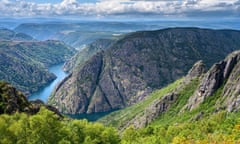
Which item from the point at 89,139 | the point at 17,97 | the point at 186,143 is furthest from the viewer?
the point at 17,97

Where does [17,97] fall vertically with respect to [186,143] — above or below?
below

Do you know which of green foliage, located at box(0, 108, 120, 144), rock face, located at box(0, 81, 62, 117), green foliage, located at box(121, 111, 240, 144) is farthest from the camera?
rock face, located at box(0, 81, 62, 117)

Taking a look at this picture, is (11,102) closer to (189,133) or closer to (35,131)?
(35,131)

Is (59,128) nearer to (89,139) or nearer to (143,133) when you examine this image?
(89,139)

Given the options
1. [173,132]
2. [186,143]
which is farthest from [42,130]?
[173,132]

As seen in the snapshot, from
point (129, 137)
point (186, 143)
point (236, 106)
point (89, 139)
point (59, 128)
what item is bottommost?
point (236, 106)

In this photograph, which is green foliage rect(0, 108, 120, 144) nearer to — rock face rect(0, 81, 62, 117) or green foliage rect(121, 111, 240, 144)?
green foliage rect(121, 111, 240, 144)

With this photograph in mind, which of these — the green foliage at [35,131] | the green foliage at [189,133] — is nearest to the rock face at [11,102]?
the green foliage at [35,131]

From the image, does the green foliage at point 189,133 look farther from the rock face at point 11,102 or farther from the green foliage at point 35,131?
the rock face at point 11,102

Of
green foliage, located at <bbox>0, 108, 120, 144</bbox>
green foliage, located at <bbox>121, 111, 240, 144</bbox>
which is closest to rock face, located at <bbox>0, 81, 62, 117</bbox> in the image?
green foliage, located at <bbox>0, 108, 120, 144</bbox>

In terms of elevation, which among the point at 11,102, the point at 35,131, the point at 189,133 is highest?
the point at 35,131

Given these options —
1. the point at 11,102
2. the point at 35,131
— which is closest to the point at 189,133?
the point at 35,131
